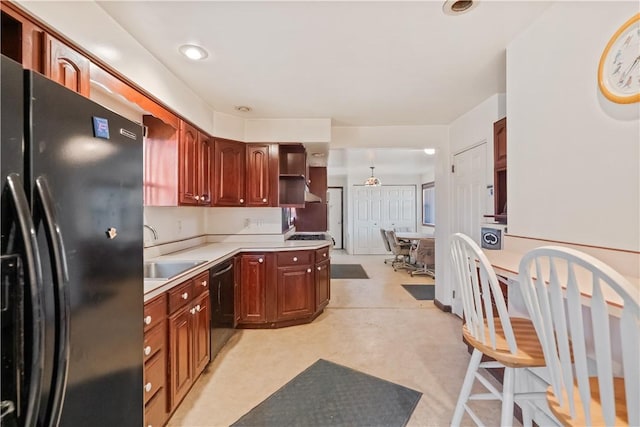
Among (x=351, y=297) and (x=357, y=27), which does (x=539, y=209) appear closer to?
(x=357, y=27)

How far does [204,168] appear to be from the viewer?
3.00 m

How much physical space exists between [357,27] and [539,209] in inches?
56.7

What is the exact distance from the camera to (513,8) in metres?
1.55

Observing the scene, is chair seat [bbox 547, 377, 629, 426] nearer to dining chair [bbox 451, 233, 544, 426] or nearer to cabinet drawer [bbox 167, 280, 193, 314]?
dining chair [bbox 451, 233, 544, 426]

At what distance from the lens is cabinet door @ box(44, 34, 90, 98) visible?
1244mm

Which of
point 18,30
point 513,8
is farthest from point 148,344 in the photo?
point 513,8

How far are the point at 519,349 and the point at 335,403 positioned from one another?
121 cm

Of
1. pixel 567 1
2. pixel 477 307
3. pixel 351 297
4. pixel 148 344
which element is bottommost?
pixel 351 297

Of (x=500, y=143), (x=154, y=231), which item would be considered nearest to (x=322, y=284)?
(x=154, y=231)

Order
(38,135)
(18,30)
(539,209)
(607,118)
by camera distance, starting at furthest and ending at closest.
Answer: (539,209)
(607,118)
(18,30)
(38,135)

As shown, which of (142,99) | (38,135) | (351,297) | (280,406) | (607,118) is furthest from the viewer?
(351,297)

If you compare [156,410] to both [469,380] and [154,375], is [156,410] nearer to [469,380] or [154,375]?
[154,375]

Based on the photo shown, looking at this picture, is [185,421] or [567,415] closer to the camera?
[567,415]

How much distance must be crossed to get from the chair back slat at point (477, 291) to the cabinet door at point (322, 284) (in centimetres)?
206
